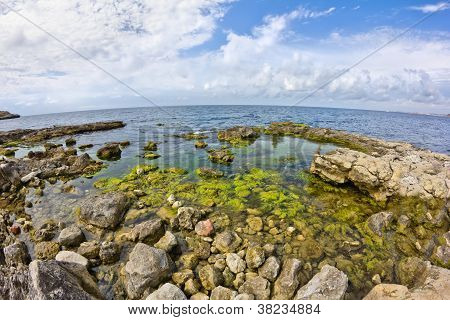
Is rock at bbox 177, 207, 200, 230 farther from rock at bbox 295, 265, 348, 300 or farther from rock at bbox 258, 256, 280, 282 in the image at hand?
rock at bbox 295, 265, 348, 300

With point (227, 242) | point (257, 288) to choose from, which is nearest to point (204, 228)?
point (227, 242)

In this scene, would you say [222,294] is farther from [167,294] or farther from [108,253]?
[108,253]

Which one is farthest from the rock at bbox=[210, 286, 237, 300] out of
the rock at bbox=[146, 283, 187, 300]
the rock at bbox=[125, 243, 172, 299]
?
the rock at bbox=[125, 243, 172, 299]

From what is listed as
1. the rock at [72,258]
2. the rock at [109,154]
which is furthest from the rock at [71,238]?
the rock at [109,154]

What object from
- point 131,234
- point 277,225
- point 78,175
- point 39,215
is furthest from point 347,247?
point 78,175

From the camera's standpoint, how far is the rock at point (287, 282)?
6.81 metres

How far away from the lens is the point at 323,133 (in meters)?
36.8

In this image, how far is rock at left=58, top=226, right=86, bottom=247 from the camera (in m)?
9.28

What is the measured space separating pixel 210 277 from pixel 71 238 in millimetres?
6103

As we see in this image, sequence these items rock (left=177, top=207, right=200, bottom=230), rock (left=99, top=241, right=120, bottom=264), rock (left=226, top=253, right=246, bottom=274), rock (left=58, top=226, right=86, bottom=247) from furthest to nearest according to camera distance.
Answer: rock (left=177, top=207, right=200, bottom=230)
rock (left=58, top=226, right=86, bottom=247)
rock (left=99, top=241, right=120, bottom=264)
rock (left=226, top=253, right=246, bottom=274)

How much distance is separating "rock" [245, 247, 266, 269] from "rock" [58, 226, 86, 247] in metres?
6.88

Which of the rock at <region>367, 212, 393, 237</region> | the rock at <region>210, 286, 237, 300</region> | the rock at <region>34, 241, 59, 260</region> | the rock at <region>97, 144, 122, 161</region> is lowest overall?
the rock at <region>210, 286, 237, 300</region>

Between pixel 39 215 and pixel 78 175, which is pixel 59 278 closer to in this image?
pixel 39 215
